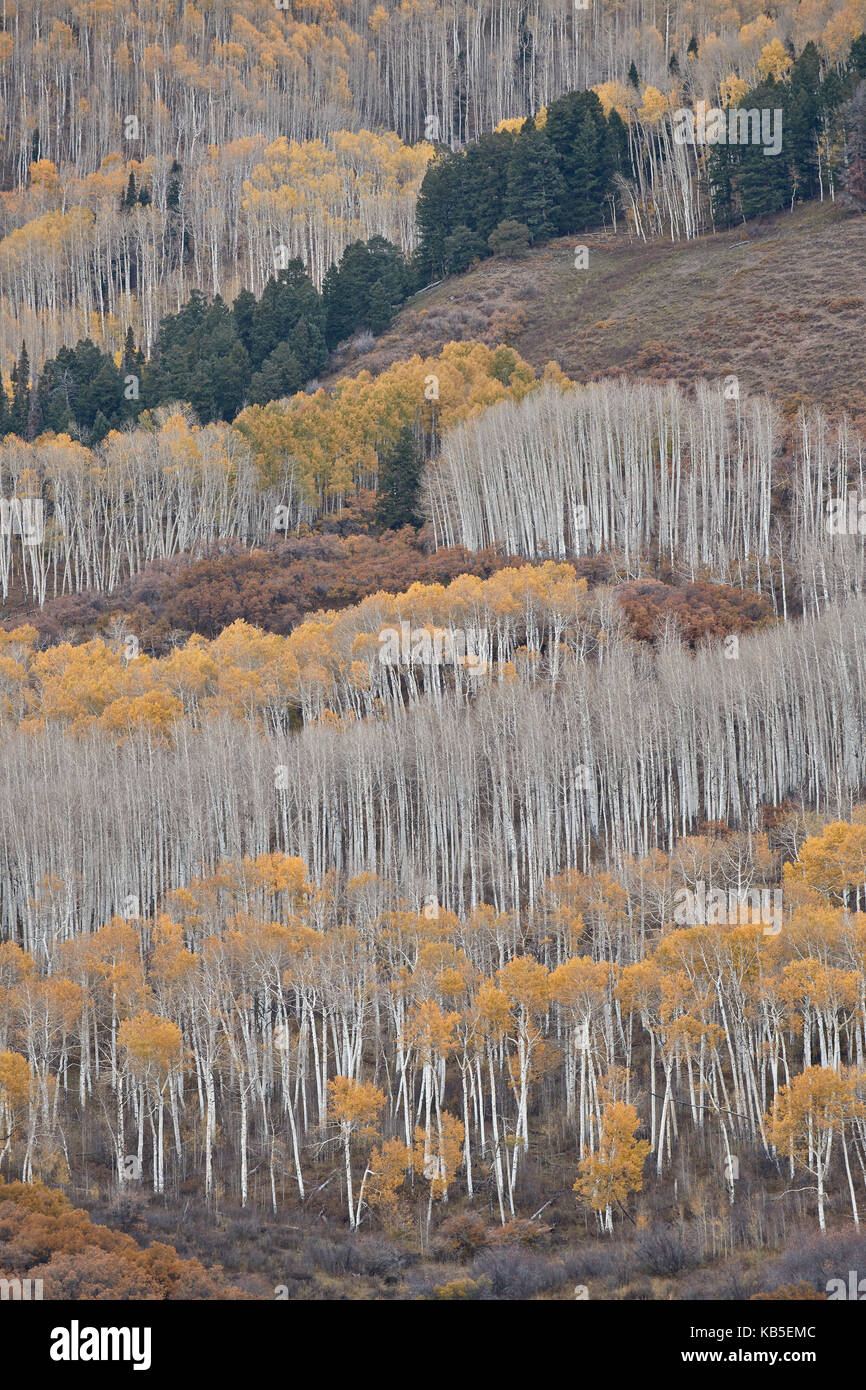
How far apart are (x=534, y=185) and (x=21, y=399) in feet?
158

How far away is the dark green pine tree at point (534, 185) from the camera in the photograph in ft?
431

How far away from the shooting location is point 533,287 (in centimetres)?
12425

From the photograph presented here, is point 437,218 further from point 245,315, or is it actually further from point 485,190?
point 245,315

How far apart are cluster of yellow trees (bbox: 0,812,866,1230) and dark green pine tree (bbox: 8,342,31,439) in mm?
73738

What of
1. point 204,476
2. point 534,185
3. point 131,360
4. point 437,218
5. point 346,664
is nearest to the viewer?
point 346,664

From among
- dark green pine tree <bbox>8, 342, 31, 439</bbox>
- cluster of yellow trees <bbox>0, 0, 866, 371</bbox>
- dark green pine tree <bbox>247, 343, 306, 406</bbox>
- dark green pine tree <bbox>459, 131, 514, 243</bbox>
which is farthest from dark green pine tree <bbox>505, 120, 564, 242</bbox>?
dark green pine tree <bbox>8, 342, 31, 439</bbox>

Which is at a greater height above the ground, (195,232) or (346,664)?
(195,232)

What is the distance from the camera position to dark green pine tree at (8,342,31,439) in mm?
118938

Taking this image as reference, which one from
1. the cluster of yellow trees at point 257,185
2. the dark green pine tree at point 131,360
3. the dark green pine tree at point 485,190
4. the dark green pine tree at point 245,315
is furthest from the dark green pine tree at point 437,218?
the dark green pine tree at point 131,360

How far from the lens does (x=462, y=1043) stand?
48.9 metres

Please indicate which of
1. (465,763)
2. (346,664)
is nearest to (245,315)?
(346,664)

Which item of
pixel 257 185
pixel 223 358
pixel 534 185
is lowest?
pixel 223 358

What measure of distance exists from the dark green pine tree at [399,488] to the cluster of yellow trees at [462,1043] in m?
45.1

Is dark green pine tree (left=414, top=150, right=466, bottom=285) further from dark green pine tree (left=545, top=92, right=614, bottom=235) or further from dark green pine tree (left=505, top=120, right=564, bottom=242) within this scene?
dark green pine tree (left=545, top=92, right=614, bottom=235)
